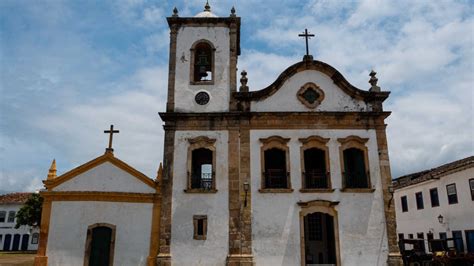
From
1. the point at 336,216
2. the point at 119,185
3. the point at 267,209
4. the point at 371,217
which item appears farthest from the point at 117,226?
the point at 371,217

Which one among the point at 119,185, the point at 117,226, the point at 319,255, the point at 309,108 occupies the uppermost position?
the point at 309,108

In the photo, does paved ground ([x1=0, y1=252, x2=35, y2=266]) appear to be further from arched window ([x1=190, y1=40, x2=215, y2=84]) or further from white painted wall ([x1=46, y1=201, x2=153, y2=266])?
arched window ([x1=190, y1=40, x2=215, y2=84])

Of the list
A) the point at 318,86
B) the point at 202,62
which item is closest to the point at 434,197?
the point at 318,86

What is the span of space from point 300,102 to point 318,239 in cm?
652

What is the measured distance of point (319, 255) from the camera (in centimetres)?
1752

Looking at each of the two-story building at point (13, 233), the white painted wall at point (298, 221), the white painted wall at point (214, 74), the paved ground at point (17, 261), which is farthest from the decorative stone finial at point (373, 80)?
the two-story building at point (13, 233)

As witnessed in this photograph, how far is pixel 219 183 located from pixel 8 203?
39.8 m

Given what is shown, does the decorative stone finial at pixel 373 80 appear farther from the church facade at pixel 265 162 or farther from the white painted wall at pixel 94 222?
the white painted wall at pixel 94 222

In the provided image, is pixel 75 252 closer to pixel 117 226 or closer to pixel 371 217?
pixel 117 226

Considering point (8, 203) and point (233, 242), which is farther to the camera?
point (8, 203)

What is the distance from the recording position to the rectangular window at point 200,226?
14.8 meters

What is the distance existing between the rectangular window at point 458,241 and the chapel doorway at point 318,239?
8.54 meters

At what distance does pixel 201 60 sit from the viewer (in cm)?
1730

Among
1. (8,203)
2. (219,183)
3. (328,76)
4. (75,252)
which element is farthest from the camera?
(8,203)
